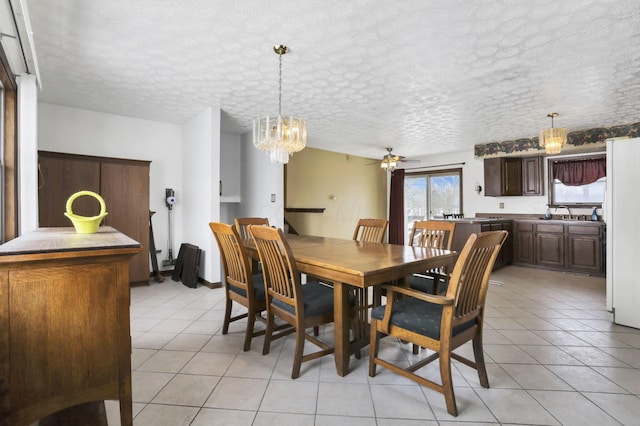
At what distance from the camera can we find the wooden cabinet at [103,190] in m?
3.71

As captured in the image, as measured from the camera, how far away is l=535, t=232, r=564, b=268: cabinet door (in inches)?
214

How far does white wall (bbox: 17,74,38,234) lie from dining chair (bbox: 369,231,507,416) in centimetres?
298

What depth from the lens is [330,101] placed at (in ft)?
12.9

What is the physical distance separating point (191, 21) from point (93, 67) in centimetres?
145

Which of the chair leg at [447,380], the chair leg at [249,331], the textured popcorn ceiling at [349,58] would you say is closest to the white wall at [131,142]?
the textured popcorn ceiling at [349,58]


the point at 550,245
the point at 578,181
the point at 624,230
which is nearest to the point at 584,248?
the point at 550,245

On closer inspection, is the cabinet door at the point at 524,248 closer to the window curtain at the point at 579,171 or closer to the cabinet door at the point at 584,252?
the cabinet door at the point at 584,252

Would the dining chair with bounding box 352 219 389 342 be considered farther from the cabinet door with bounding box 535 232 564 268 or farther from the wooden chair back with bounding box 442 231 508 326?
the cabinet door with bounding box 535 232 564 268

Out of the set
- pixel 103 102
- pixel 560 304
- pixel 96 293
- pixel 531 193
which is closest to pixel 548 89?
pixel 560 304

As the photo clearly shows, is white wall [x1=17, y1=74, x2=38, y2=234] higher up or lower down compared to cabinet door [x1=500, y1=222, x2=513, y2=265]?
higher up

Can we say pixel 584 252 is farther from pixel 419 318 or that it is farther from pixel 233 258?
pixel 233 258

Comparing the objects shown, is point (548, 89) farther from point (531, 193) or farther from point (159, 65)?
point (159, 65)

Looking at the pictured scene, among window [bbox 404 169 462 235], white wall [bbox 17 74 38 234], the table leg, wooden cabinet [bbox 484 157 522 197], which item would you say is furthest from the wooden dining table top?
window [bbox 404 169 462 235]

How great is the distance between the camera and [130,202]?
4176 mm
